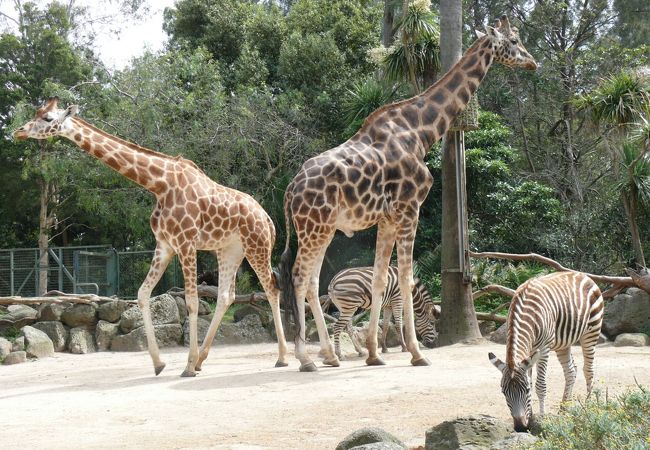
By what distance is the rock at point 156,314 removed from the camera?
52.0 ft

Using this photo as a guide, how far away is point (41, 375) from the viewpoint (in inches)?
481

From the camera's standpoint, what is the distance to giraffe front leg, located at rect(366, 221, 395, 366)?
11.2 meters

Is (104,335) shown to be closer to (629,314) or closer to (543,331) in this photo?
(629,314)

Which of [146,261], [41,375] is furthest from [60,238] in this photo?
[41,375]

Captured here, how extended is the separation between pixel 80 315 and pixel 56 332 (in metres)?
0.55

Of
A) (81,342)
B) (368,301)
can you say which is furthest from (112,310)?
(368,301)

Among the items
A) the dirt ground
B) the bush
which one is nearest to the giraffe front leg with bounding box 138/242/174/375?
the dirt ground

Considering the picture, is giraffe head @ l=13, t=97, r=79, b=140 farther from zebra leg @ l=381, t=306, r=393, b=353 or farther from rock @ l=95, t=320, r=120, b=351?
zebra leg @ l=381, t=306, r=393, b=353

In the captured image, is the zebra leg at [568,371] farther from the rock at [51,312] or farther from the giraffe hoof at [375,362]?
the rock at [51,312]

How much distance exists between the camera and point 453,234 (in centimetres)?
1358

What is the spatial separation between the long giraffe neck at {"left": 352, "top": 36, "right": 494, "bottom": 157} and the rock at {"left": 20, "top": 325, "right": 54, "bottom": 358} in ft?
24.6

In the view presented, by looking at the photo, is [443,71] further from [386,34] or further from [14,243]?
[14,243]

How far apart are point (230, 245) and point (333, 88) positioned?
1269 cm

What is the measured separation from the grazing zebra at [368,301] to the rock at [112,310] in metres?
4.88
